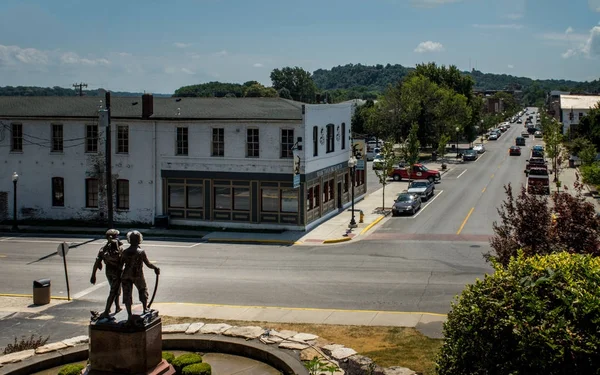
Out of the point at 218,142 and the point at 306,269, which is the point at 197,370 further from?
the point at 218,142

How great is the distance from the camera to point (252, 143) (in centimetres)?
4031

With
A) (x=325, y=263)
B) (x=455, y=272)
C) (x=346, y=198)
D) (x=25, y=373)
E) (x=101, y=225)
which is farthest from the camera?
(x=346, y=198)

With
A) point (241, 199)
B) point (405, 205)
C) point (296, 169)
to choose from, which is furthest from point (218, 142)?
point (405, 205)

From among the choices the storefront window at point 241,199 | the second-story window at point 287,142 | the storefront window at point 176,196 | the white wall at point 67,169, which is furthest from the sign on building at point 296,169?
the white wall at point 67,169

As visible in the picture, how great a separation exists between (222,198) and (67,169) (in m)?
9.88

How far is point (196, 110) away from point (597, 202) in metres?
28.3

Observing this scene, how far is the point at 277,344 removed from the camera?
54.2ft

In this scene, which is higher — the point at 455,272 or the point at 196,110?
the point at 196,110

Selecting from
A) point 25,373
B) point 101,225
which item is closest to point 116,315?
point 25,373

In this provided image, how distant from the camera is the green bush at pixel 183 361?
1468cm

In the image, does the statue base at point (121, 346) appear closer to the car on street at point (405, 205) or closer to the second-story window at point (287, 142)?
the second-story window at point (287, 142)

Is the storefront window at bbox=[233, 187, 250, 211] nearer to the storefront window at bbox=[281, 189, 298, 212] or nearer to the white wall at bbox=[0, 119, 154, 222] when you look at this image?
the storefront window at bbox=[281, 189, 298, 212]

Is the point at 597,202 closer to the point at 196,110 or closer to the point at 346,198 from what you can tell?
the point at 346,198

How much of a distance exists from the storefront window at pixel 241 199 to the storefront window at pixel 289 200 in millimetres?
2024
